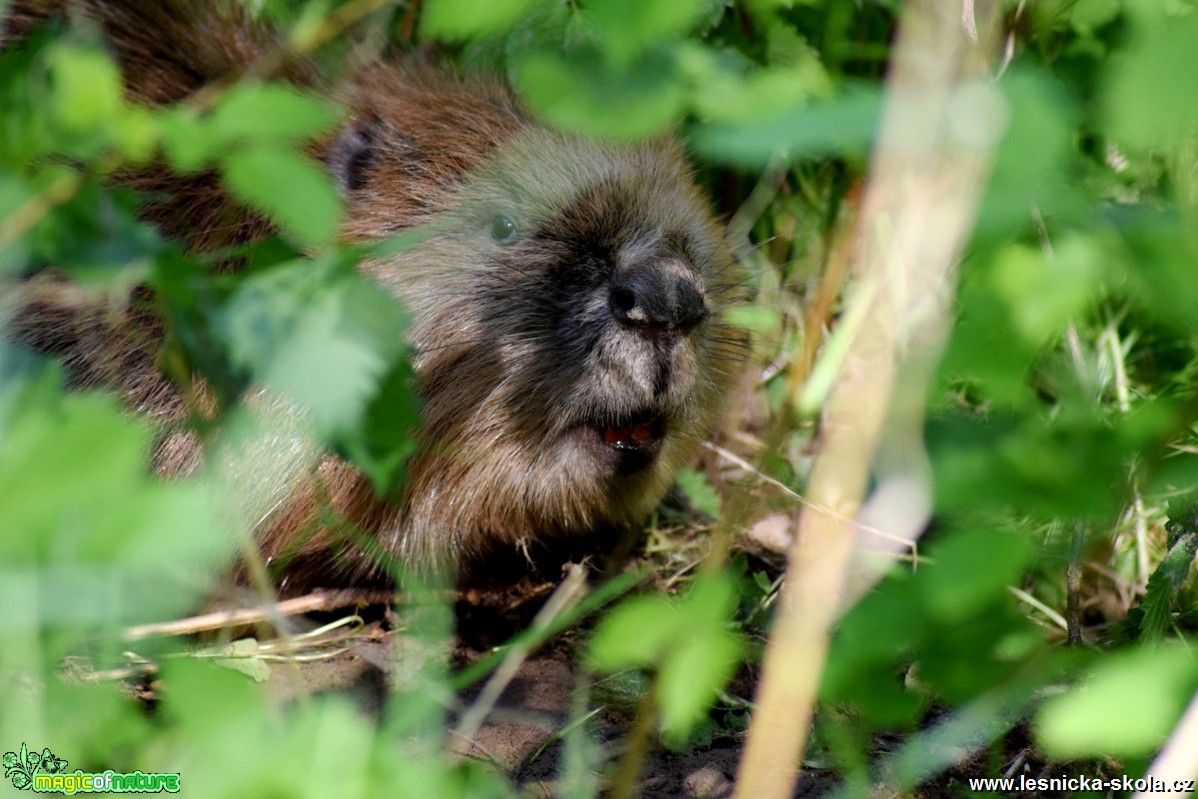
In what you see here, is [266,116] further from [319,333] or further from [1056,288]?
[1056,288]

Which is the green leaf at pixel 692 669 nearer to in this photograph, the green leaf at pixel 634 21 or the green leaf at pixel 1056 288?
the green leaf at pixel 1056 288

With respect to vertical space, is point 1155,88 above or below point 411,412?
above

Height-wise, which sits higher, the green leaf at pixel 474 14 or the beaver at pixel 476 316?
the green leaf at pixel 474 14

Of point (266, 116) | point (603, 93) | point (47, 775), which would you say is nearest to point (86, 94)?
point (266, 116)

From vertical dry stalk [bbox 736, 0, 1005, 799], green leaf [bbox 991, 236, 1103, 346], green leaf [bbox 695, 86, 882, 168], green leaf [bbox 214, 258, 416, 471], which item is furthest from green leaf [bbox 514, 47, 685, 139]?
green leaf [bbox 214, 258, 416, 471]

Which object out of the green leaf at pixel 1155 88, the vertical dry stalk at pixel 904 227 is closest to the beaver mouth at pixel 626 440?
the vertical dry stalk at pixel 904 227

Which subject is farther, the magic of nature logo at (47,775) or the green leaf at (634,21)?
the magic of nature logo at (47,775)

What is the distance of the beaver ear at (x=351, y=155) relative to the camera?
3.63 meters

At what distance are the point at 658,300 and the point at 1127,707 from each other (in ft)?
6.09

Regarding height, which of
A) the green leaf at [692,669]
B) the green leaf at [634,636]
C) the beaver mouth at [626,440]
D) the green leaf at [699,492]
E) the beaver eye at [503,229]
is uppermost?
the beaver eye at [503,229]

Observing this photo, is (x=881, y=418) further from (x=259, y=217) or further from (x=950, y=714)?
(x=259, y=217)

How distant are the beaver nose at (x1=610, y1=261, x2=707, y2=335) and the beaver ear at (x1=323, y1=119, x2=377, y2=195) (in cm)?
97

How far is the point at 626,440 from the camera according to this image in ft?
11.1

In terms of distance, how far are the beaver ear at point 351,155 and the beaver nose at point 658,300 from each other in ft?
3.19
